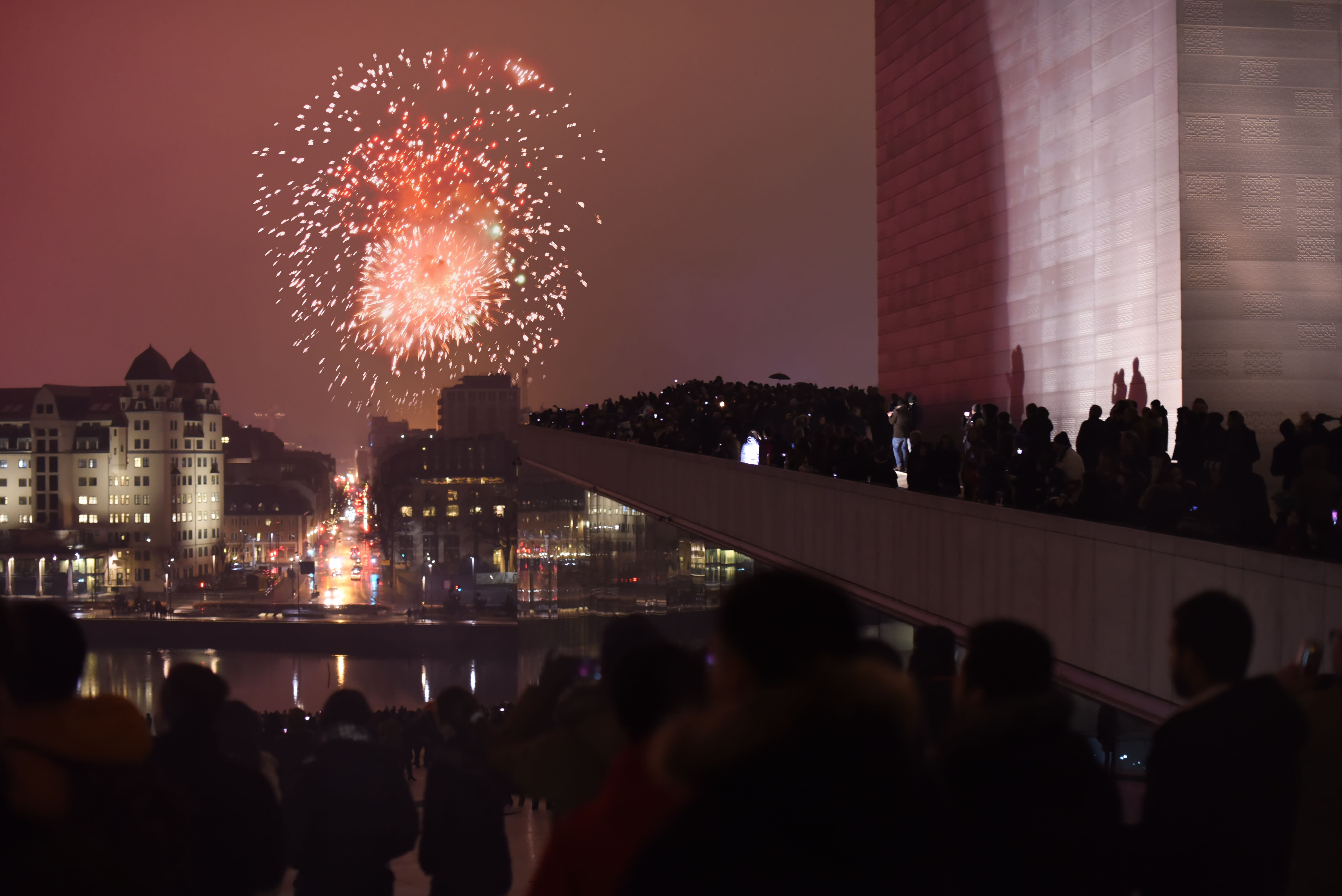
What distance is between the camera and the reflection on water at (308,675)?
6147cm

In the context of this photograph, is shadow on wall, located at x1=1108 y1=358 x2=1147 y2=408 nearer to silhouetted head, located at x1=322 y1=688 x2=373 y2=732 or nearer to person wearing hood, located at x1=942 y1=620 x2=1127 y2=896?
silhouetted head, located at x1=322 y1=688 x2=373 y2=732

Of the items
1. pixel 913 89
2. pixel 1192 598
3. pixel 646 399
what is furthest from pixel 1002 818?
pixel 913 89

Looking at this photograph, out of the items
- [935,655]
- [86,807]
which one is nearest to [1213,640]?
[935,655]

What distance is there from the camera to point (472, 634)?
→ 2842 inches

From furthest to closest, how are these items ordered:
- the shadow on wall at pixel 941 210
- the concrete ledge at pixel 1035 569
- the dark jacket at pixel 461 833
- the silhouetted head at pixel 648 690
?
the shadow on wall at pixel 941 210
the concrete ledge at pixel 1035 569
the dark jacket at pixel 461 833
the silhouetted head at pixel 648 690

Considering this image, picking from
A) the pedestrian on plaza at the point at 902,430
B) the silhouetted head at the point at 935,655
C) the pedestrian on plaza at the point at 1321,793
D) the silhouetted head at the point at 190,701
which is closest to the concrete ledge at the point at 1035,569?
the silhouetted head at the point at 935,655

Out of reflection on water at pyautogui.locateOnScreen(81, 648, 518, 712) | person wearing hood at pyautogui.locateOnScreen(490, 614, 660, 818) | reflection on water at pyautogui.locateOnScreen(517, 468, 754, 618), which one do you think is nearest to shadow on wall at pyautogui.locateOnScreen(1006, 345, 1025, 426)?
reflection on water at pyautogui.locateOnScreen(517, 468, 754, 618)

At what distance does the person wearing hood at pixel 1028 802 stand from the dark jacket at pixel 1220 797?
11.0 inches

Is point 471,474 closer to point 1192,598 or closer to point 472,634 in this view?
point 472,634

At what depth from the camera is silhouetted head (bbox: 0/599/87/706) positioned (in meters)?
2.63

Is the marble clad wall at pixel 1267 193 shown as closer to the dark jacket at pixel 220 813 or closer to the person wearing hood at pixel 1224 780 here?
the person wearing hood at pixel 1224 780

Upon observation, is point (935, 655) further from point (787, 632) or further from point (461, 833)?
point (787, 632)

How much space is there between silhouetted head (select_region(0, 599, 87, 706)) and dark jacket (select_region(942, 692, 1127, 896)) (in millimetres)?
1996

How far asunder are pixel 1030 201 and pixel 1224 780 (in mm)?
24791
